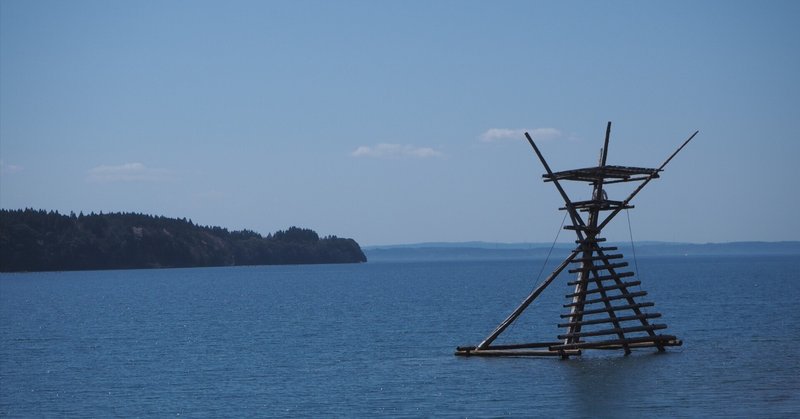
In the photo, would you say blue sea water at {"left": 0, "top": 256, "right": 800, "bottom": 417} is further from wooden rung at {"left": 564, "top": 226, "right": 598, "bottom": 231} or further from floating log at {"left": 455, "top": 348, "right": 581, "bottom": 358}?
wooden rung at {"left": 564, "top": 226, "right": 598, "bottom": 231}

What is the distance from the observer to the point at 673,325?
167 feet

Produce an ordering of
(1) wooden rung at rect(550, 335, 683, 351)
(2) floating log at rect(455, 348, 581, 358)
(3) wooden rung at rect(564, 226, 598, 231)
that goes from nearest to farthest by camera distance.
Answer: (1) wooden rung at rect(550, 335, 683, 351) → (2) floating log at rect(455, 348, 581, 358) → (3) wooden rung at rect(564, 226, 598, 231)

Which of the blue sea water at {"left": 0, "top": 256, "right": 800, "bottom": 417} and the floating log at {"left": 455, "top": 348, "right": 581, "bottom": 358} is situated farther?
the floating log at {"left": 455, "top": 348, "right": 581, "bottom": 358}

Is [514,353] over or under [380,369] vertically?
over

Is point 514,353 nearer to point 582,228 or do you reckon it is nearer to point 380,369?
point 380,369

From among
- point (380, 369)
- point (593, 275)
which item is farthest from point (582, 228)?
point (380, 369)

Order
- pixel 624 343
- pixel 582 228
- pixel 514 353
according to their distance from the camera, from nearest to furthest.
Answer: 1. pixel 582 228
2. pixel 624 343
3. pixel 514 353

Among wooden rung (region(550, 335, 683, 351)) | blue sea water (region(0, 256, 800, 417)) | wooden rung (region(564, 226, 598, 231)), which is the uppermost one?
wooden rung (region(564, 226, 598, 231))

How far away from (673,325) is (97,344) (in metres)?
27.7

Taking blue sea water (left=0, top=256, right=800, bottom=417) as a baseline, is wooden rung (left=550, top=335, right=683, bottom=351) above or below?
above

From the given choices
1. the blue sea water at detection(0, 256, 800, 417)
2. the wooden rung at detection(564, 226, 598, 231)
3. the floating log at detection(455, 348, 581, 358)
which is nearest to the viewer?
the blue sea water at detection(0, 256, 800, 417)

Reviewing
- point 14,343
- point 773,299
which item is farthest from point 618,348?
point 773,299

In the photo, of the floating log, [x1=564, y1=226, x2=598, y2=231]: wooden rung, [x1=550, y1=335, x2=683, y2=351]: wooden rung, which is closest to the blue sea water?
the floating log

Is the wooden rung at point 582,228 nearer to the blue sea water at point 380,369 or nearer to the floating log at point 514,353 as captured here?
the floating log at point 514,353
